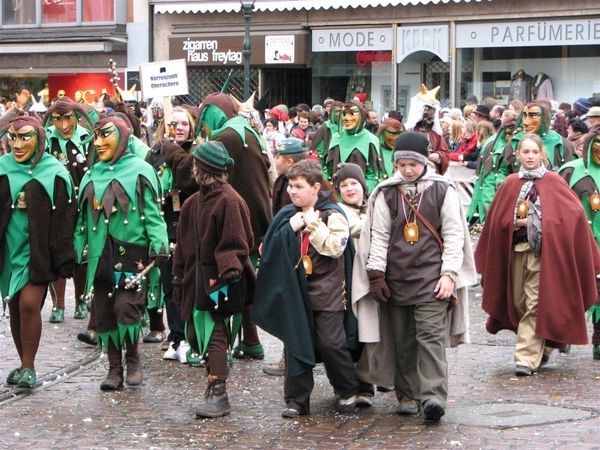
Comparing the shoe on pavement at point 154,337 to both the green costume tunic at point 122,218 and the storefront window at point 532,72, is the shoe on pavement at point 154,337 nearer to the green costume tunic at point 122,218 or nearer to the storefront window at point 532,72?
the green costume tunic at point 122,218

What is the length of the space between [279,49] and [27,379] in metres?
18.0

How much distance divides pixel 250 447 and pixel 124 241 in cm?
220

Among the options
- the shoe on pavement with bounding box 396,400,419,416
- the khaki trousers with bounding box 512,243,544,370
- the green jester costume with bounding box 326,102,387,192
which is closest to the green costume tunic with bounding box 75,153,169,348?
the shoe on pavement with bounding box 396,400,419,416

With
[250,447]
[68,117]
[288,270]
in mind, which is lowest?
[250,447]

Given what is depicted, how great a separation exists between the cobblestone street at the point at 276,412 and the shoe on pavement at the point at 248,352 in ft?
0.28

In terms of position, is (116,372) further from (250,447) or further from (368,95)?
(368,95)

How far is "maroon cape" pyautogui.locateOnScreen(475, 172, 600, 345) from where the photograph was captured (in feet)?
31.4

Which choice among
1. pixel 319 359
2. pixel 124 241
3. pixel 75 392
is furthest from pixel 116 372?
pixel 319 359

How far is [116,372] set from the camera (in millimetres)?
9398

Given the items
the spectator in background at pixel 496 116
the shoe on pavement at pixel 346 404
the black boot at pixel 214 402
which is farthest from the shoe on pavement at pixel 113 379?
the spectator in background at pixel 496 116

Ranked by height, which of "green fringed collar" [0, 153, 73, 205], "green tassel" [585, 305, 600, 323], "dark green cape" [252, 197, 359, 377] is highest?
"green fringed collar" [0, 153, 73, 205]

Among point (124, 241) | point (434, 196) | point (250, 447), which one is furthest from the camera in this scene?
point (124, 241)

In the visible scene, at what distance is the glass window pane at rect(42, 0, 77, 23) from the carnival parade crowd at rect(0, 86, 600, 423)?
62.2 ft

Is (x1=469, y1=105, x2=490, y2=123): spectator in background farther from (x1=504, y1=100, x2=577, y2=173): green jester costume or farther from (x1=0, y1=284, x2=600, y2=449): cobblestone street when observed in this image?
(x1=0, y1=284, x2=600, y2=449): cobblestone street
